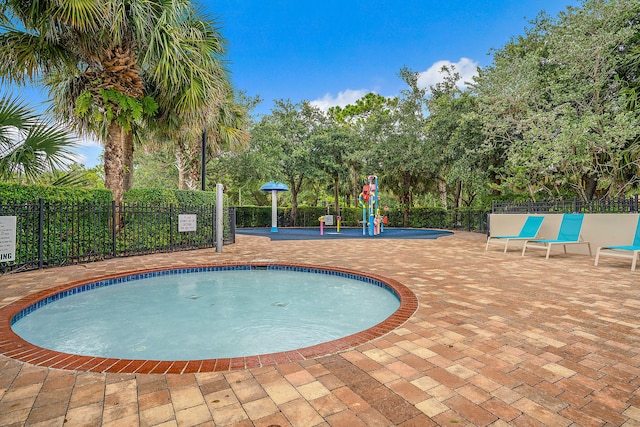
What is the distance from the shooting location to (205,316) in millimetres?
4664

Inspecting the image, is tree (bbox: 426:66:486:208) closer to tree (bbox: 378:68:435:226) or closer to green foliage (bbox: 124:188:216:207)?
tree (bbox: 378:68:435:226)

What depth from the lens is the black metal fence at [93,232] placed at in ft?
21.9

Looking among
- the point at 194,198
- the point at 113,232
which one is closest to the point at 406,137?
the point at 194,198

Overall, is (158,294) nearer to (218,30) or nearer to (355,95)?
(218,30)

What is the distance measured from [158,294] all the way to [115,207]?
4049 mm

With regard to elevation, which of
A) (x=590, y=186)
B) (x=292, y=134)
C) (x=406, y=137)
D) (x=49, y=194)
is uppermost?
(x=292, y=134)

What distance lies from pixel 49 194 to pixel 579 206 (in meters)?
12.9

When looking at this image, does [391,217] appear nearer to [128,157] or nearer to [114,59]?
[128,157]

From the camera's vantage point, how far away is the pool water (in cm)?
357

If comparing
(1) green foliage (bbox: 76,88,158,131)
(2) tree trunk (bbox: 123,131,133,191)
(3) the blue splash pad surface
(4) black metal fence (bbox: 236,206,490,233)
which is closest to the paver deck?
(1) green foliage (bbox: 76,88,158,131)

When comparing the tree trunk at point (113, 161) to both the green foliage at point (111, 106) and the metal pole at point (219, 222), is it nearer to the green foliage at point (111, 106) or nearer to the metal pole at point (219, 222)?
the green foliage at point (111, 106)

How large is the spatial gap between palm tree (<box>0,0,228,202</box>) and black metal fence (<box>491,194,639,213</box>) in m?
9.93

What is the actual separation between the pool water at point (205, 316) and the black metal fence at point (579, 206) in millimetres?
7313

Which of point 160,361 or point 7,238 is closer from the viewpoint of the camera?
point 160,361
